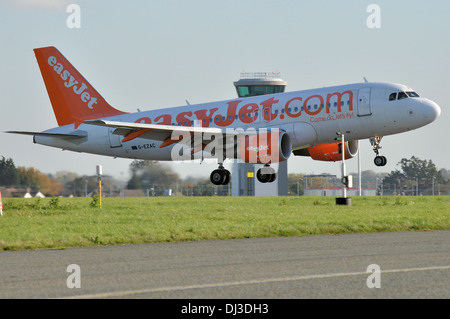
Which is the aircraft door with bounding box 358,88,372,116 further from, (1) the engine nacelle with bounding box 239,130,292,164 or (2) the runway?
(2) the runway

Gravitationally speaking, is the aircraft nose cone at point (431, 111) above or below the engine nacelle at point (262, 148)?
above

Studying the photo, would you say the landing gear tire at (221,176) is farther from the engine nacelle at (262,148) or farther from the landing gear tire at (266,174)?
the engine nacelle at (262,148)

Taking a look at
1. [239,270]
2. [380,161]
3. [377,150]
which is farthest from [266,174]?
[239,270]

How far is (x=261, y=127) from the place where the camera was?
35.2 m

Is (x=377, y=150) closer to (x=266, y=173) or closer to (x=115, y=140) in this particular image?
(x=266, y=173)

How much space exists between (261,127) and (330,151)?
416cm

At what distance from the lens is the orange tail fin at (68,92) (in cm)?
4353

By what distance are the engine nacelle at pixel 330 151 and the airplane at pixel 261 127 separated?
0.05m

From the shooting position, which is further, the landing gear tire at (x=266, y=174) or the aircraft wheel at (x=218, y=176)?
the aircraft wheel at (x=218, y=176)

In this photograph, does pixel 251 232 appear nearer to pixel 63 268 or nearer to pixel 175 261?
pixel 175 261

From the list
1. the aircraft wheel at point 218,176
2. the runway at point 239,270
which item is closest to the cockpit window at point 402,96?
the aircraft wheel at point 218,176

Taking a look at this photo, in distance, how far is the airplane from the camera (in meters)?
32.8

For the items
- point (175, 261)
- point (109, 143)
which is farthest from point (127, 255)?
point (109, 143)
